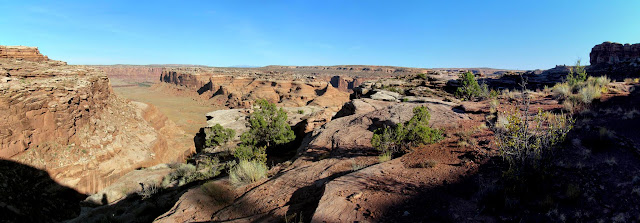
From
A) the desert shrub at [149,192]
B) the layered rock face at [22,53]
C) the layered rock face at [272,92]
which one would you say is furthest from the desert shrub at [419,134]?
the layered rock face at [272,92]

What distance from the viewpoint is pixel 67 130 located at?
15188 mm

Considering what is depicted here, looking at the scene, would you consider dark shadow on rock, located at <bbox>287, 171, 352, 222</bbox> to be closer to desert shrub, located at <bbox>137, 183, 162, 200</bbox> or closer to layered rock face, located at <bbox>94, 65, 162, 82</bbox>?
desert shrub, located at <bbox>137, 183, 162, 200</bbox>

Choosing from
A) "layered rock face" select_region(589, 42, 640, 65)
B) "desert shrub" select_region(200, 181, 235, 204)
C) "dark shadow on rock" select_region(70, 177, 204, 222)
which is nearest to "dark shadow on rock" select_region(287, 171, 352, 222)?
"desert shrub" select_region(200, 181, 235, 204)

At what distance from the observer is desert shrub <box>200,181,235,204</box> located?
217 inches

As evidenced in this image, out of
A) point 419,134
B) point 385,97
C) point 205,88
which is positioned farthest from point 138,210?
point 205,88

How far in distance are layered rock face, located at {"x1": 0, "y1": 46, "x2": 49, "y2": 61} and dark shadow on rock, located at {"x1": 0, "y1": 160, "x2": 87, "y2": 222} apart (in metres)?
10.9

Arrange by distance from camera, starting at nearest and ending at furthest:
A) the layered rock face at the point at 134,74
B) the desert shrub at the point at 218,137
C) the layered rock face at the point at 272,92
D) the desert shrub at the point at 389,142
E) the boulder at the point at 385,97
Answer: the desert shrub at the point at 389,142 < the desert shrub at the point at 218,137 < the boulder at the point at 385,97 < the layered rock face at the point at 272,92 < the layered rock face at the point at 134,74

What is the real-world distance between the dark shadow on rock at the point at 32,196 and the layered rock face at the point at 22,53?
10.9 m

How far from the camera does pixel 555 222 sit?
2.83m

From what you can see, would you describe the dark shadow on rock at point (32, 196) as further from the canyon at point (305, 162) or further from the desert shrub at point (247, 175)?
the desert shrub at point (247, 175)

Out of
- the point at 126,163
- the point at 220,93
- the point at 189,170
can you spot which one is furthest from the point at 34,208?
the point at 220,93

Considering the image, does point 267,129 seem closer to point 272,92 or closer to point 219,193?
point 219,193

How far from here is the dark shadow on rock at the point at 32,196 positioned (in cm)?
1052

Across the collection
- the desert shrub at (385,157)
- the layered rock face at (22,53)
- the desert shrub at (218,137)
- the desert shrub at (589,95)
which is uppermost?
the layered rock face at (22,53)
